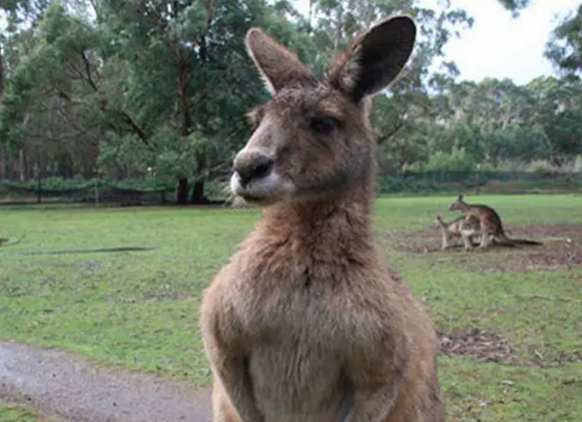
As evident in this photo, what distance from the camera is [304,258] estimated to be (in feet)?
6.30

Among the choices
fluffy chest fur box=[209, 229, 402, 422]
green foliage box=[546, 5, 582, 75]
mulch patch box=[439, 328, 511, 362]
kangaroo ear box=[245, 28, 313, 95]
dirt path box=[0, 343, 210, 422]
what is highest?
green foliage box=[546, 5, 582, 75]

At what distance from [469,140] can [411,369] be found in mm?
53451

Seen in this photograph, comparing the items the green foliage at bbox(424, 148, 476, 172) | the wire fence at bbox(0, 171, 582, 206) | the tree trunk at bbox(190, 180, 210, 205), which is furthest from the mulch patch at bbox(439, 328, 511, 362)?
the green foliage at bbox(424, 148, 476, 172)

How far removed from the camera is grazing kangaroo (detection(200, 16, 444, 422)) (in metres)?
1.84

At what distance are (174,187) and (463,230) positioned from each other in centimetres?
1903

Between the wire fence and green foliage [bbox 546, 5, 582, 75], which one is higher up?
green foliage [bbox 546, 5, 582, 75]

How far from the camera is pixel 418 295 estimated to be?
732 cm

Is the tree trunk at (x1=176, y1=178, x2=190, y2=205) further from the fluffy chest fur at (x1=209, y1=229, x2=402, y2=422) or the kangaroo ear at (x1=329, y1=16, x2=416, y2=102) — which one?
the fluffy chest fur at (x1=209, y1=229, x2=402, y2=422)

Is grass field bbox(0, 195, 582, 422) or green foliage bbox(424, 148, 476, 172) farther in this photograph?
green foliage bbox(424, 148, 476, 172)

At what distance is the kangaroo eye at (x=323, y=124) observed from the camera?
6.63 feet

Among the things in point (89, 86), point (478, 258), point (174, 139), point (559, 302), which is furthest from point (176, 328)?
point (89, 86)

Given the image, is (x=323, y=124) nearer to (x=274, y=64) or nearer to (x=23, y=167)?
(x=274, y=64)

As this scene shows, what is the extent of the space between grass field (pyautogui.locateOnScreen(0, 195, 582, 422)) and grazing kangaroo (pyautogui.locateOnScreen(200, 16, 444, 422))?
76.1 inches

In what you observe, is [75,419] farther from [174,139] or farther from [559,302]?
[174,139]
